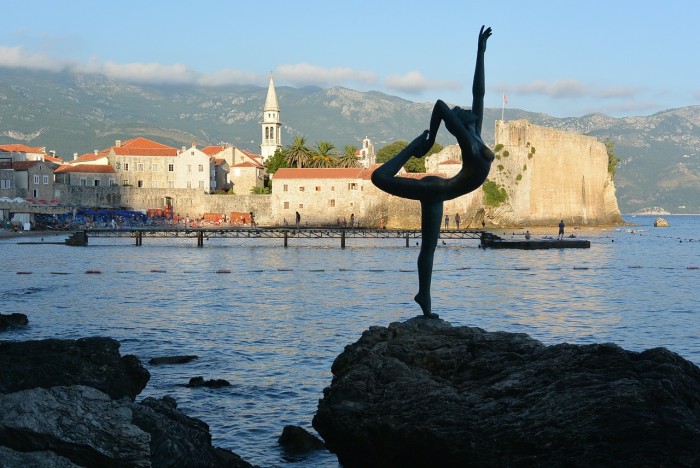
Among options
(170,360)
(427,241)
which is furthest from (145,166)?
(427,241)

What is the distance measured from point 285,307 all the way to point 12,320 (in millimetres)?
8290

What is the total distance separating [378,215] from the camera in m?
86.9

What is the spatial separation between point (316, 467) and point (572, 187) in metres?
97.5

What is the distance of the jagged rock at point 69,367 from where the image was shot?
10.2 m

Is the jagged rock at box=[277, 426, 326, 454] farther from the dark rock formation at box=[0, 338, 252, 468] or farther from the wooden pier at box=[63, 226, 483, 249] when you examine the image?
the wooden pier at box=[63, 226, 483, 249]

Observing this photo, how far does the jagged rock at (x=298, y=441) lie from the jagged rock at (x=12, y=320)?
38.1ft

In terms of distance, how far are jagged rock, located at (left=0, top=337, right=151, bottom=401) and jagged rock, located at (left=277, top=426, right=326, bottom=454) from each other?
206 cm

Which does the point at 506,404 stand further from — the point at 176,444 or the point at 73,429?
the point at 73,429

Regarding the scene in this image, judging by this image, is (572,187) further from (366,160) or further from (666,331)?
(666,331)

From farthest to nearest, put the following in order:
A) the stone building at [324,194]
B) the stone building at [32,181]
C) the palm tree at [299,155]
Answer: the palm tree at [299,155]
the stone building at [32,181]
the stone building at [324,194]

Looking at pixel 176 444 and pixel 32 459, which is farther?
pixel 176 444

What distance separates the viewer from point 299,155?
9825 centimetres

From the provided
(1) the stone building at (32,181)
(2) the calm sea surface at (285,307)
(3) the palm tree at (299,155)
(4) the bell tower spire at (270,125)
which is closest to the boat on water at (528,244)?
(2) the calm sea surface at (285,307)

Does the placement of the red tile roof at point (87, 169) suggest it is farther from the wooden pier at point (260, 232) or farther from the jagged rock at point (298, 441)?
the jagged rock at point (298, 441)
